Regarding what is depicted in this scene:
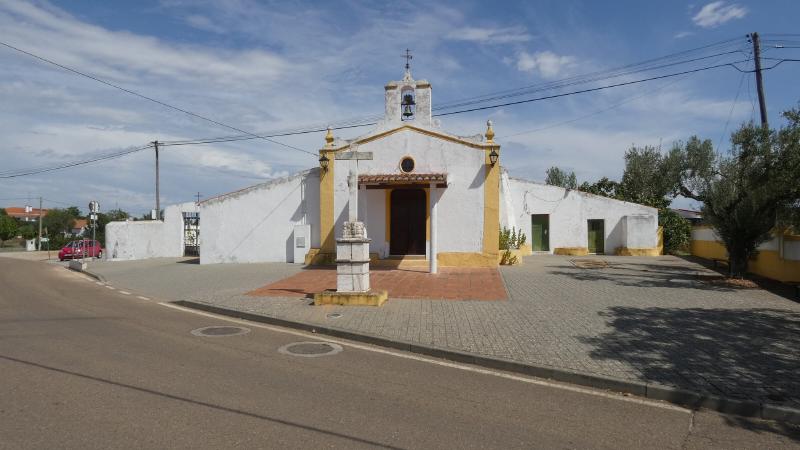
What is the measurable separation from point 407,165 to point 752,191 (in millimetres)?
9955

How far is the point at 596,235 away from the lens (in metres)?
25.1

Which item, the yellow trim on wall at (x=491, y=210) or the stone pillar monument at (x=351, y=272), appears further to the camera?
the yellow trim on wall at (x=491, y=210)

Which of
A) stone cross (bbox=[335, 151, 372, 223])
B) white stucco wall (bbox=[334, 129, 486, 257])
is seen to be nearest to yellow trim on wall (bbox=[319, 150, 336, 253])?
white stucco wall (bbox=[334, 129, 486, 257])

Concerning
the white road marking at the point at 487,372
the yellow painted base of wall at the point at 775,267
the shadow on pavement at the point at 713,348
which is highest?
the yellow painted base of wall at the point at 775,267

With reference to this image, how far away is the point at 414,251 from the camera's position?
58.4 ft

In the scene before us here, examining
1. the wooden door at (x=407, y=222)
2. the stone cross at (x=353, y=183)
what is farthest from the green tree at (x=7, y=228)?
the stone cross at (x=353, y=183)

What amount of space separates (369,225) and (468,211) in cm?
349

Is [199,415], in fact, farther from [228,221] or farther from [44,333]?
[228,221]

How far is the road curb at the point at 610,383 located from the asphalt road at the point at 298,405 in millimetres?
149

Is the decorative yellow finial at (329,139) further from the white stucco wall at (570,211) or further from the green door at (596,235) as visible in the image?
the green door at (596,235)

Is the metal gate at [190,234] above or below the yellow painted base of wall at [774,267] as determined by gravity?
above

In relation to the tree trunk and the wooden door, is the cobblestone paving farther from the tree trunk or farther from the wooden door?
the wooden door

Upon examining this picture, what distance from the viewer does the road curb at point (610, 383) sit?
4684 millimetres

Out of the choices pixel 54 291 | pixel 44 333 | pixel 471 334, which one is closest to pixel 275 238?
pixel 54 291
